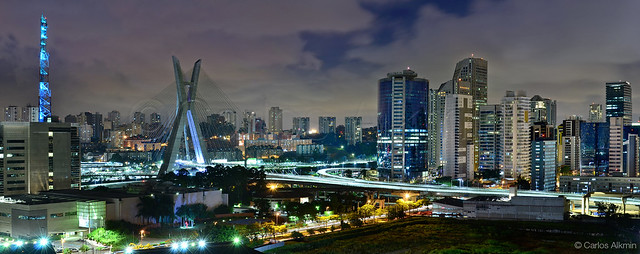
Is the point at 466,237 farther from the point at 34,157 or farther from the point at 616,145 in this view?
the point at 616,145

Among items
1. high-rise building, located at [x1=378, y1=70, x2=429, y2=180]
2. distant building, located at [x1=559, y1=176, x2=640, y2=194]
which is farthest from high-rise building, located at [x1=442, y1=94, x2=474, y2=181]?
distant building, located at [x1=559, y1=176, x2=640, y2=194]

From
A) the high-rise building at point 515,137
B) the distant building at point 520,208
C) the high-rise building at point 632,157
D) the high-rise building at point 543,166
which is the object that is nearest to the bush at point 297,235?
the distant building at point 520,208

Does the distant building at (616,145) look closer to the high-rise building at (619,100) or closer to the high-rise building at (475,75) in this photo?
the high-rise building at (475,75)

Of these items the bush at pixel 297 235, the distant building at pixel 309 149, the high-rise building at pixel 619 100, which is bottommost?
the bush at pixel 297 235

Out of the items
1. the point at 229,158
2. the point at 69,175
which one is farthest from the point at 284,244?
the point at 229,158

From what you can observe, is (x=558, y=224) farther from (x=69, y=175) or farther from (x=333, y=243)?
(x=69, y=175)
